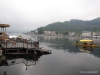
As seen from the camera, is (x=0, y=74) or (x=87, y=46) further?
(x=87, y=46)

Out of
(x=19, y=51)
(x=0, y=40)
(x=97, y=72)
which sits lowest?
(x=97, y=72)

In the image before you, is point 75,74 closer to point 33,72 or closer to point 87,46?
point 33,72

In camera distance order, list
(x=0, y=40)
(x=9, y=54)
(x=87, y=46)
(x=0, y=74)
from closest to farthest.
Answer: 1. (x=0, y=74)
2. (x=9, y=54)
3. (x=0, y=40)
4. (x=87, y=46)

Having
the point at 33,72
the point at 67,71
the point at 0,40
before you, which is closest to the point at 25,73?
the point at 33,72

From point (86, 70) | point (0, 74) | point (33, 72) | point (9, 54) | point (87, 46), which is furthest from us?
point (87, 46)

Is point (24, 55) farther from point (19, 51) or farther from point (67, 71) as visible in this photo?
point (67, 71)

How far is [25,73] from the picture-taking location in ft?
66.4

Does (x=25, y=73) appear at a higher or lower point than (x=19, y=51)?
lower

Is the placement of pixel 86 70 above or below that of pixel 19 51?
below

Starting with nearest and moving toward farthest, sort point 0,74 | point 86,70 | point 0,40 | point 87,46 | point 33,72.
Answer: point 0,74
point 33,72
point 86,70
point 0,40
point 87,46

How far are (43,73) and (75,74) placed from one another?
215 inches

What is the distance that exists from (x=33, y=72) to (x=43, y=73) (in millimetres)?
1813

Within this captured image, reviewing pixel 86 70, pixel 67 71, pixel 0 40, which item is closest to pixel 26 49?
pixel 0 40

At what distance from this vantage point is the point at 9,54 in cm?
3117
